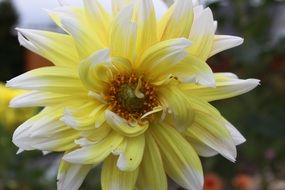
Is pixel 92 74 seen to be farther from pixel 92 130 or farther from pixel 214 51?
pixel 214 51

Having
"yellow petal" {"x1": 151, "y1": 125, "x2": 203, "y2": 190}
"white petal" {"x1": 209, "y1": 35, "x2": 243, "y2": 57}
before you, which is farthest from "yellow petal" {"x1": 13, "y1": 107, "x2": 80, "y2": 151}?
"white petal" {"x1": 209, "y1": 35, "x2": 243, "y2": 57}

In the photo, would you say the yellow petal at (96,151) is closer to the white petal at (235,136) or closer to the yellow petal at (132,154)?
the yellow petal at (132,154)

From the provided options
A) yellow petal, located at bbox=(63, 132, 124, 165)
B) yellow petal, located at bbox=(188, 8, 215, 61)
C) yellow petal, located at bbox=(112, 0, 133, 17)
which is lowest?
yellow petal, located at bbox=(63, 132, 124, 165)

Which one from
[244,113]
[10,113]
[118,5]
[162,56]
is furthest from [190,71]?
[10,113]

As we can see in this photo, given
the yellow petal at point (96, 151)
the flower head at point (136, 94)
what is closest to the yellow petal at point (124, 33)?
the flower head at point (136, 94)

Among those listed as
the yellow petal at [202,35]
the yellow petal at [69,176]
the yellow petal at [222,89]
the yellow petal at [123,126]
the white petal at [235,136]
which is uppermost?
the yellow petal at [202,35]

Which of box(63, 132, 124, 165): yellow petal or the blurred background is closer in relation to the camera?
box(63, 132, 124, 165): yellow petal

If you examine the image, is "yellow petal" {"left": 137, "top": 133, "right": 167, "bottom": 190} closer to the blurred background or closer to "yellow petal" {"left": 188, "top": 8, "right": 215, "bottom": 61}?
"yellow petal" {"left": 188, "top": 8, "right": 215, "bottom": 61}

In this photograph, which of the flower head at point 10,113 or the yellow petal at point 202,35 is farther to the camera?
the flower head at point 10,113
